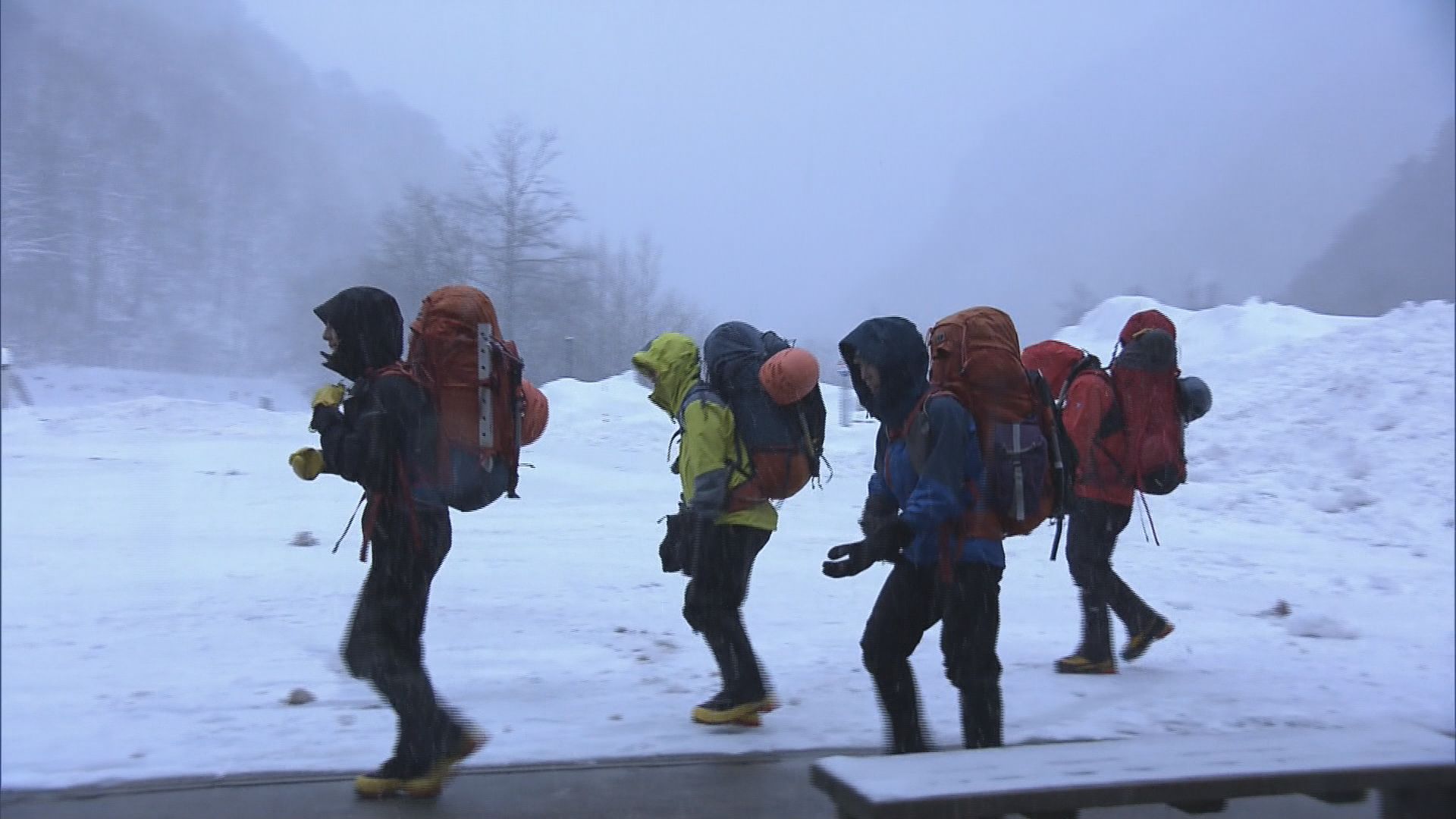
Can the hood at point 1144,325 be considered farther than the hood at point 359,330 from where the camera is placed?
Yes

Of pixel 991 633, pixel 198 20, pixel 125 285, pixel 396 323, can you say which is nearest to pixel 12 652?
pixel 396 323

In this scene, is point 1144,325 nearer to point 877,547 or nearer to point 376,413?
point 877,547

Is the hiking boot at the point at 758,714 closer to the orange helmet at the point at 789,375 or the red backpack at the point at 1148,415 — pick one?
the orange helmet at the point at 789,375

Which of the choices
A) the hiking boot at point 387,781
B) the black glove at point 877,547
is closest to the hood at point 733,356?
the black glove at point 877,547

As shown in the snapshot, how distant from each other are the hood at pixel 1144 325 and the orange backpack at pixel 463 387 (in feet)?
11.0

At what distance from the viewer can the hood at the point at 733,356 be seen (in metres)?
4.86

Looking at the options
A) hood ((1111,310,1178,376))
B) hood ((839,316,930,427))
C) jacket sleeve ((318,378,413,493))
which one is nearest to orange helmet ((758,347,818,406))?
hood ((839,316,930,427))

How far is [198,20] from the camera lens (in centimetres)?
1288

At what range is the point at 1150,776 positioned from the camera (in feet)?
10.8

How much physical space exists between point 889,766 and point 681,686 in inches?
99.0

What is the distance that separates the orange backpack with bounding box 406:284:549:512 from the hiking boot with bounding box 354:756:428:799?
94 cm

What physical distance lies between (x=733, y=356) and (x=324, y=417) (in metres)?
1.74

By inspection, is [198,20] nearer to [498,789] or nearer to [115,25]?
[115,25]

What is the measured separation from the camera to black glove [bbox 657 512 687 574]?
4.84 metres
